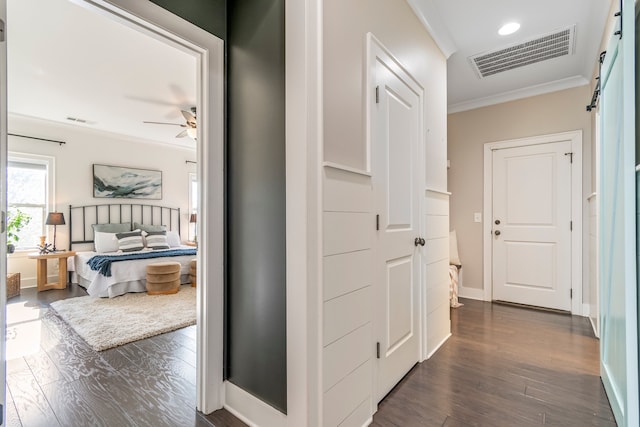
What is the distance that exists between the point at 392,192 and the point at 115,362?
2333mm

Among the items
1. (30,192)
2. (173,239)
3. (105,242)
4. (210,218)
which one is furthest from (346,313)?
(30,192)

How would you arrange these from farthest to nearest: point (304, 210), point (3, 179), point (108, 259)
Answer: point (108, 259), point (304, 210), point (3, 179)

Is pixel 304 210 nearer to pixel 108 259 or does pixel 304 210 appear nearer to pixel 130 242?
pixel 108 259

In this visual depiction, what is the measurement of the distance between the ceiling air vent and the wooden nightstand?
5.98m

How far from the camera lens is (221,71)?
1.68m

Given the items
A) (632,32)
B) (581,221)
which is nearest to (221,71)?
(632,32)

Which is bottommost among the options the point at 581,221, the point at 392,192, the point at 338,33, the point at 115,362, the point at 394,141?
the point at 115,362

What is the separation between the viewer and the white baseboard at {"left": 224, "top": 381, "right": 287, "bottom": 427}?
1438 millimetres

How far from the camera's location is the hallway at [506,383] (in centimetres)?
163

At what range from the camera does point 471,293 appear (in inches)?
158

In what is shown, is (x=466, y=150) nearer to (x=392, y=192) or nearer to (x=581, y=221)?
(x=581, y=221)

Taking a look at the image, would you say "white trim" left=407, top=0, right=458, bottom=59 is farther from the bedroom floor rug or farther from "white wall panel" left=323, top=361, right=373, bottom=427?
the bedroom floor rug

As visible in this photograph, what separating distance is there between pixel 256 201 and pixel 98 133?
526 cm

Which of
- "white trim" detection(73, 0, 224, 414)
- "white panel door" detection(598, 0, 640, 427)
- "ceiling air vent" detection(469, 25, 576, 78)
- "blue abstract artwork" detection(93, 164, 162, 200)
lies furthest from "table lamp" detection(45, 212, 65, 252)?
"white panel door" detection(598, 0, 640, 427)
